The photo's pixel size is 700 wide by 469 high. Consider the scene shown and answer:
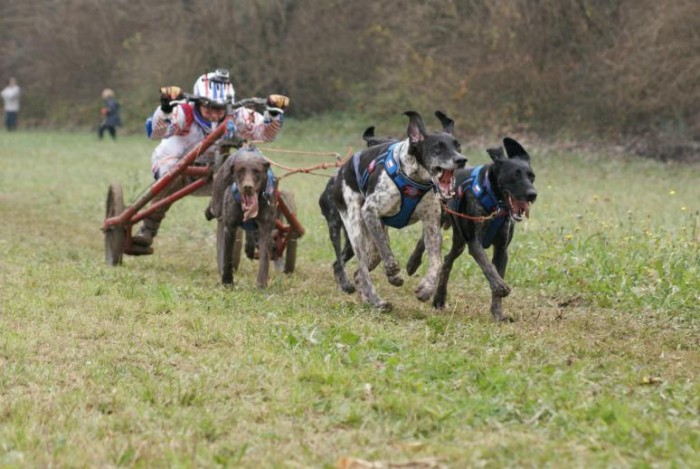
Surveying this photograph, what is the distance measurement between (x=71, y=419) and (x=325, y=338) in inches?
75.1

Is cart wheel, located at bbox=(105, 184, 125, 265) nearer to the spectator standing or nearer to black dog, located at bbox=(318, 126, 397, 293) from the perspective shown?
black dog, located at bbox=(318, 126, 397, 293)

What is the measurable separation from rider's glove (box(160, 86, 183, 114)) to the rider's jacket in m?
0.15

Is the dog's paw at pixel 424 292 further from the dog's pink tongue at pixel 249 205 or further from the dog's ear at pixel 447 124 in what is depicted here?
the dog's pink tongue at pixel 249 205

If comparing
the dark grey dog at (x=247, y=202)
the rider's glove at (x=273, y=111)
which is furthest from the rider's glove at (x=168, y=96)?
the dark grey dog at (x=247, y=202)

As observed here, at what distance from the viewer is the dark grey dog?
8594mm

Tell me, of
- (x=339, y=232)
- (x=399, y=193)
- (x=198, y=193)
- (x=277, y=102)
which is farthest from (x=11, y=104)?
(x=399, y=193)

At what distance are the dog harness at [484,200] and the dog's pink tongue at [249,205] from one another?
162 cm

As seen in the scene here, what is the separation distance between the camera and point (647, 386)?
17.9 ft

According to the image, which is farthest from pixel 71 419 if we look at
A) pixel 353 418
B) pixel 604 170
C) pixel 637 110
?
pixel 637 110

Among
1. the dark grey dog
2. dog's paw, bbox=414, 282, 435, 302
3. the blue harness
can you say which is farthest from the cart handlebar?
dog's paw, bbox=414, 282, 435, 302

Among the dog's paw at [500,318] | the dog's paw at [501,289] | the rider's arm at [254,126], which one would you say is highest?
the rider's arm at [254,126]

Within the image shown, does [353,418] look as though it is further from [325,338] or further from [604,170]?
[604,170]

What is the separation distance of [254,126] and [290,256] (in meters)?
1.26

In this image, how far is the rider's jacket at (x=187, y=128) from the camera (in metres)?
10.1
